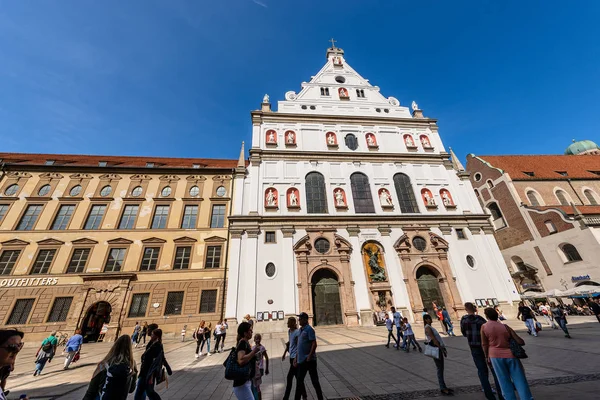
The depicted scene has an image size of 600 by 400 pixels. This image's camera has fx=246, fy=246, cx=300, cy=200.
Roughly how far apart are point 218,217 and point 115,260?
8.08m

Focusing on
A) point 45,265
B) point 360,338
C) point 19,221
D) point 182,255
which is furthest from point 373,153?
point 19,221

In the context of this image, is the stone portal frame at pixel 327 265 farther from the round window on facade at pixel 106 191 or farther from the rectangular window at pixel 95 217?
the round window on facade at pixel 106 191

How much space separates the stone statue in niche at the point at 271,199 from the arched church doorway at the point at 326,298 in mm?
6592

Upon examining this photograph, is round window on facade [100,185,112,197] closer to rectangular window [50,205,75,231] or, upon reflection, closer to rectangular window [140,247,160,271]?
rectangular window [50,205,75,231]

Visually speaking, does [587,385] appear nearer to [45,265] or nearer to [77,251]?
[77,251]

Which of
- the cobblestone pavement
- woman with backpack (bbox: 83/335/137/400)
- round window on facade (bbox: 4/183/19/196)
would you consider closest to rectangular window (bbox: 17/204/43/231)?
round window on facade (bbox: 4/183/19/196)

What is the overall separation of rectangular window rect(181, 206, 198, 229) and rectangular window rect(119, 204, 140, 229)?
399 centimetres

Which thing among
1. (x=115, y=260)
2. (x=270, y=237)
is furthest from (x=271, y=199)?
(x=115, y=260)

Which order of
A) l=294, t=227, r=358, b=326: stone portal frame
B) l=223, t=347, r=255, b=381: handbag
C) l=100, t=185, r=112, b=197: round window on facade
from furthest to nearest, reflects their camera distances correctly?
l=100, t=185, r=112, b=197: round window on facade
l=294, t=227, r=358, b=326: stone portal frame
l=223, t=347, r=255, b=381: handbag

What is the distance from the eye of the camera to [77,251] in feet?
61.7

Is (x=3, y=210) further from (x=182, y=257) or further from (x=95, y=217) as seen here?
(x=182, y=257)

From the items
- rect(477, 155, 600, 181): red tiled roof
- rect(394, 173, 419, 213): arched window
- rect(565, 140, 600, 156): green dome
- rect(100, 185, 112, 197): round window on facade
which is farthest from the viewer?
rect(565, 140, 600, 156): green dome

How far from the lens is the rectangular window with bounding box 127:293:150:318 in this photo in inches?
687

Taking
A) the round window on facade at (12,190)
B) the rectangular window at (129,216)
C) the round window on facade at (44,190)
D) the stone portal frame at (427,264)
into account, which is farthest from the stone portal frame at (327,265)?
the round window on facade at (12,190)
